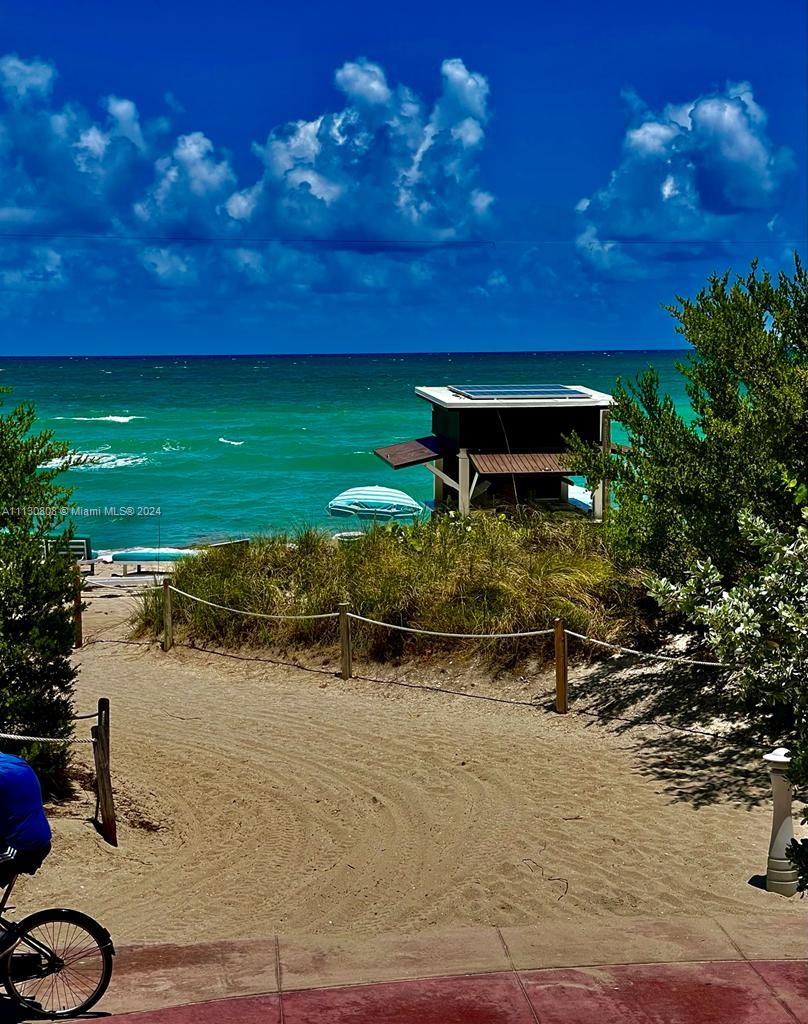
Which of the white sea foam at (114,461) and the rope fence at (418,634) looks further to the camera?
the white sea foam at (114,461)

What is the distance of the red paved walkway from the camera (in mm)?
5715

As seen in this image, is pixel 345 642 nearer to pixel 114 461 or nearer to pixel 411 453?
pixel 411 453

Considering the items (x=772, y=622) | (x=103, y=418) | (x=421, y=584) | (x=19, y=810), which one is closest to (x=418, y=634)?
(x=421, y=584)

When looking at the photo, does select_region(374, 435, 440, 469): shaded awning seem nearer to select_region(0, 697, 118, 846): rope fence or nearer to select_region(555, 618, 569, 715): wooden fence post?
select_region(555, 618, 569, 715): wooden fence post

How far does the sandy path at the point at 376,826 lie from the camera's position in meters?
7.71

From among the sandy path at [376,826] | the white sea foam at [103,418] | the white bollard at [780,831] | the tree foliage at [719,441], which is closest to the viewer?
the white bollard at [780,831]

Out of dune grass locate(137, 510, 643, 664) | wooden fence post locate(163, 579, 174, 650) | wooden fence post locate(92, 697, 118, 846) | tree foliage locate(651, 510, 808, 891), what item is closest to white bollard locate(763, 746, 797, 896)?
tree foliage locate(651, 510, 808, 891)

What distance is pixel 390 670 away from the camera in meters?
13.9

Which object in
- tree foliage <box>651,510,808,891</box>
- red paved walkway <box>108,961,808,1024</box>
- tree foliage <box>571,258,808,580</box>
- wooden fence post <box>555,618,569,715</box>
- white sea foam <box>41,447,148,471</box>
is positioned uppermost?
white sea foam <box>41,447,148,471</box>

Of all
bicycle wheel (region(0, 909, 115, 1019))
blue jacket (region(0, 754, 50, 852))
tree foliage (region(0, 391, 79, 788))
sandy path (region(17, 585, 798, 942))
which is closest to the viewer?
bicycle wheel (region(0, 909, 115, 1019))

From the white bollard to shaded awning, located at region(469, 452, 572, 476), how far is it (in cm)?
1215

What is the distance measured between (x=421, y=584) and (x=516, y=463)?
6.15 meters

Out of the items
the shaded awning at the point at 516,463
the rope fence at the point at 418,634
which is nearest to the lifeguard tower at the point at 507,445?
the shaded awning at the point at 516,463

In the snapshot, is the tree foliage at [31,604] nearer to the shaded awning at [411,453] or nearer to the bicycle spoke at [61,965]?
the bicycle spoke at [61,965]
